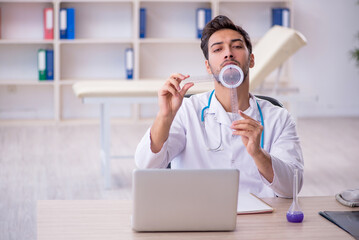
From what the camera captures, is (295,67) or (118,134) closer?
(118,134)

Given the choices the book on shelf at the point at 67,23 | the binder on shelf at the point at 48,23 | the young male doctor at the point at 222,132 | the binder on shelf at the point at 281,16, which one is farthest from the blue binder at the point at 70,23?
the young male doctor at the point at 222,132

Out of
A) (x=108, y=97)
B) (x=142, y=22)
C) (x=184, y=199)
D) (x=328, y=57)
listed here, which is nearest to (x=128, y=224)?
(x=184, y=199)

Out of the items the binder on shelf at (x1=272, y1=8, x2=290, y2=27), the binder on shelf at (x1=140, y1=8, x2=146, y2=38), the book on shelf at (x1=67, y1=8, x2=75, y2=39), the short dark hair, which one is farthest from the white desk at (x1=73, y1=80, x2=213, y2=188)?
the binder on shelf at (x1=272, y1=8, x2=290, y2=27)

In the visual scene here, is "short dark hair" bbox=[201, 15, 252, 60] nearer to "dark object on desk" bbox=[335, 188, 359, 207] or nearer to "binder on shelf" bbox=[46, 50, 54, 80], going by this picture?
"dark object on desk" bbox=[335, 188, 359, 207]

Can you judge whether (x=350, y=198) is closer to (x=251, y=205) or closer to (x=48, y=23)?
(x=251, y=205)

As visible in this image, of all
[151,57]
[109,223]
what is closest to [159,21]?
[151,57]

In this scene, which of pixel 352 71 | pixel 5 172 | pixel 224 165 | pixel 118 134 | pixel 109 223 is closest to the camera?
pixel 109 223

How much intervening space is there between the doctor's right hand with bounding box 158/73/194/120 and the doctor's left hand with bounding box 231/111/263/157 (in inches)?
7.0

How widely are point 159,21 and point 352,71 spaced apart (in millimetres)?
2008

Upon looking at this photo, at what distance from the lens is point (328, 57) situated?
Answer: 629cm

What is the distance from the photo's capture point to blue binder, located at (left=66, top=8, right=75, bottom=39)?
18.5 feet

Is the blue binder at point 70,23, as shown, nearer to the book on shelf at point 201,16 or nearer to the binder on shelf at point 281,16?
the book on shelf at point 201,16

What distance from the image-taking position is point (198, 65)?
6.21 meters

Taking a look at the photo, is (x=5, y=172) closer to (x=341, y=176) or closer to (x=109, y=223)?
(x=341, y=176)
